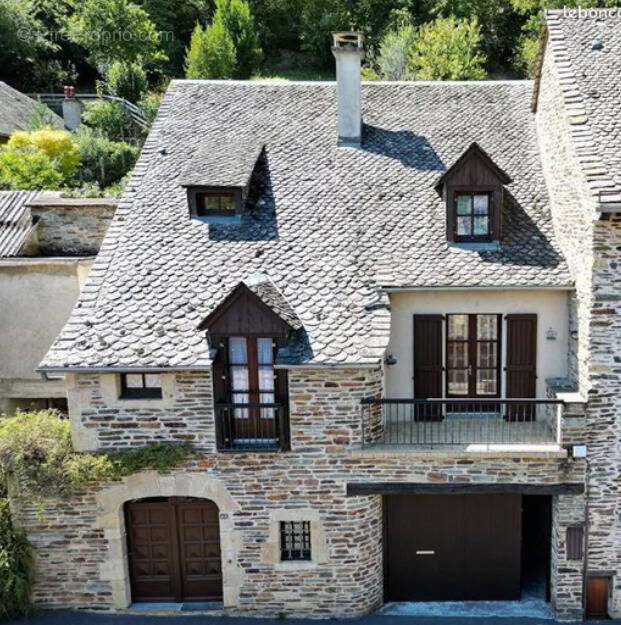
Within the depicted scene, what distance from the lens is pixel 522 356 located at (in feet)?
46.2

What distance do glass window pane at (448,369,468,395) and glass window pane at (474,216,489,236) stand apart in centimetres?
289

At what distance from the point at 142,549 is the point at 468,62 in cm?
3040

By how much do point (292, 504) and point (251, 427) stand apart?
1690mm

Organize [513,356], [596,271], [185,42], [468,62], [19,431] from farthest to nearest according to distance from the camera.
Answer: [185,42] < [468,62] < [513,356] < [19,431] < [596,271]

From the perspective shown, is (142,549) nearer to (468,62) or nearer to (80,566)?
(80,566)

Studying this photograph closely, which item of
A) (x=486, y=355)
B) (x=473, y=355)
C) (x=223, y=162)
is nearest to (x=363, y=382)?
(x=473, y=355)

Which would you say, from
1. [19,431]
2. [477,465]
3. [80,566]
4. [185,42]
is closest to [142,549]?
[80,566]

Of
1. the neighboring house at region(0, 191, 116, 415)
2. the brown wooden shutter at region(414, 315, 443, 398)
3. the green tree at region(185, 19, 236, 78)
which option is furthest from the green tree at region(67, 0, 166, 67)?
the brown wooden shutter at region(414, 315, 443, 398)

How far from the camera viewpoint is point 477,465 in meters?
13.0

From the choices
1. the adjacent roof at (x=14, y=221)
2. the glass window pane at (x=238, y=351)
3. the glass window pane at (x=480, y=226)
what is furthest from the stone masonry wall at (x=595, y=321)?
the adjacent roof at (x=14, y=221)

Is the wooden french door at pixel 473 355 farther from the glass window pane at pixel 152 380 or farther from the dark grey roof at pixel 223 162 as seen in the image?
the glass window pane at pixel 152 380

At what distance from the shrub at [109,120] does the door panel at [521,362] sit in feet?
89.9

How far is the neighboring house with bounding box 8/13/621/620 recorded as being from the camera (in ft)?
41.8

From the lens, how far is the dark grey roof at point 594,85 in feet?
40.8
